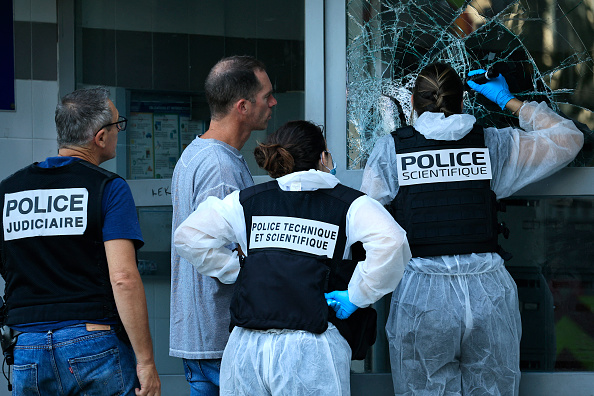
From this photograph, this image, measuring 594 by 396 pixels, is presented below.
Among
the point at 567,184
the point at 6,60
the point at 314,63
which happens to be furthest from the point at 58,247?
the point at 567,184

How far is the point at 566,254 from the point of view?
12.6ft

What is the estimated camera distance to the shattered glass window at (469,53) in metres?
3.81

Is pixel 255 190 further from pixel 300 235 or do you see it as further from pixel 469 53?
pixel 469 53

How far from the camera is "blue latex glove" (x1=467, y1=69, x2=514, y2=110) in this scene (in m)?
3.44

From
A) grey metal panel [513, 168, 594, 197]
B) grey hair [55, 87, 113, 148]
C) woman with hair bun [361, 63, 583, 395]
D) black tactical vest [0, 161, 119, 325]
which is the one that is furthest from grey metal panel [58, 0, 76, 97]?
grey metal panel [513, 168, 594, 197]

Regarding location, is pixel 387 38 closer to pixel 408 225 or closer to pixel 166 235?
pixel 408 225

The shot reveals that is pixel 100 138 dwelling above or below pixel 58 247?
above

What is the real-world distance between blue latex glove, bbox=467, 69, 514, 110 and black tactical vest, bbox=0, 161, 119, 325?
183cm

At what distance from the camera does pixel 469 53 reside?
3.86 metres

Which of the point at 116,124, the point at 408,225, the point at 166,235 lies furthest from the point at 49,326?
the point at 166,235

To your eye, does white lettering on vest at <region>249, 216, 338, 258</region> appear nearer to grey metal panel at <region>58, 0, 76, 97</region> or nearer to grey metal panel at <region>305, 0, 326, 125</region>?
grey metal panel at <region>305, 0, 326, 125</region>

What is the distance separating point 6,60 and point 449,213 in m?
2.67

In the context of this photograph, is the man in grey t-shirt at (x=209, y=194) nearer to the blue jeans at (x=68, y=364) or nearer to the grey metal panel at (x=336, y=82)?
the blue jeans at (x=68, y=364)

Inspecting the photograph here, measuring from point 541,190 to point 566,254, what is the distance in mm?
389
